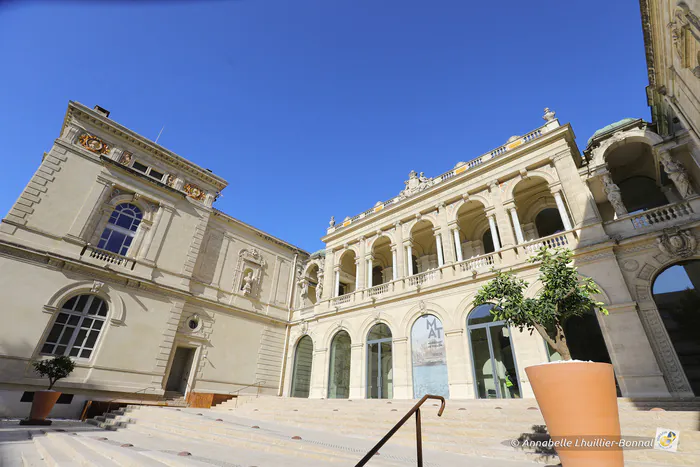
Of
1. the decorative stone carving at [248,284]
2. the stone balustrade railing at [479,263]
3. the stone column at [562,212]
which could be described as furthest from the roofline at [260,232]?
the stone column at [562,212]

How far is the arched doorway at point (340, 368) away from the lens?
16.6 m

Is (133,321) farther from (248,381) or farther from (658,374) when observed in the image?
(658,374)

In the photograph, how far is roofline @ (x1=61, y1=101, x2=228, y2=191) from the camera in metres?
15.3

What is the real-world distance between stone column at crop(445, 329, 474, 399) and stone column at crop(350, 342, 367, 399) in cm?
454

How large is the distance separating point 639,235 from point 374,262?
13.5 metres

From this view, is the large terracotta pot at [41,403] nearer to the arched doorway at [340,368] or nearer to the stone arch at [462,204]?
the arched doorway at [340,368]

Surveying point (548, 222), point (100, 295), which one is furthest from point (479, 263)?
point (100, 295)

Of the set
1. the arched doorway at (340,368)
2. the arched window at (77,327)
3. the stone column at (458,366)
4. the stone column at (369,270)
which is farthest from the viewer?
the stone column at (369,270)

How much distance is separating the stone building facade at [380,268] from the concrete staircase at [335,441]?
3081 millimetres

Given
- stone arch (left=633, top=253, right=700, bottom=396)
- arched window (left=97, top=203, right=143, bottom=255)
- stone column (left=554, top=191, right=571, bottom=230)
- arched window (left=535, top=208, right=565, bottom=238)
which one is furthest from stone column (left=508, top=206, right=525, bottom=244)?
arched window (left=97, top=203, right=143, bottom=255)

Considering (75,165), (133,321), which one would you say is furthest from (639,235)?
(75,165)

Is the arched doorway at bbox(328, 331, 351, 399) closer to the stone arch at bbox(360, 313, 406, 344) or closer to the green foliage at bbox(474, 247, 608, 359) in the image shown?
the stone arch at bbox(360, 313, 406, 344)

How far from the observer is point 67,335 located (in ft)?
42.7

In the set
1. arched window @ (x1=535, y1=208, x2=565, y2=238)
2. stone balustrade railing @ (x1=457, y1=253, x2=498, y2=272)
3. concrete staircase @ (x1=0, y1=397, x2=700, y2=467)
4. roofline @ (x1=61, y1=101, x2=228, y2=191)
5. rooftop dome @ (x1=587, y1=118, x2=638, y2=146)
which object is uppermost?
roofline @ (x1=61, y1=101, x2=228, y2=191)
